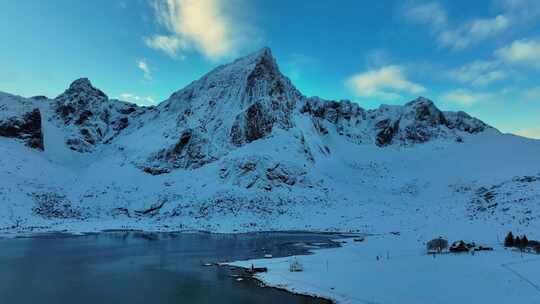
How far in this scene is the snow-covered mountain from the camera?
6475 cm

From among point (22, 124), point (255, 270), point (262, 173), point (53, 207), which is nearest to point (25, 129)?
point (22, 124)

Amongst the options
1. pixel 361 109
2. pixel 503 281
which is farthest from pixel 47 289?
pixel 361 109

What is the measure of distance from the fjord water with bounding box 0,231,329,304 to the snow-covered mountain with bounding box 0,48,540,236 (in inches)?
587

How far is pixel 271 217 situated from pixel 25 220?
36.0 metres

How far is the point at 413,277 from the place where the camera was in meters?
23.4

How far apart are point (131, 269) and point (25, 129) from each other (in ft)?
241

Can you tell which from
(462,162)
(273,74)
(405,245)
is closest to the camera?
(405,245)

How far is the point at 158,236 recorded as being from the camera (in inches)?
2111

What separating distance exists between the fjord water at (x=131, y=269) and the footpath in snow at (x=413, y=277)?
2.42m

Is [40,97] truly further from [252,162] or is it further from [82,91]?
[252,162]

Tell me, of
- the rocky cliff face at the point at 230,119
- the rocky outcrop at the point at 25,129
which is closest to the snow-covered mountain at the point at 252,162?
the rocky outcrop at the point at 25,129

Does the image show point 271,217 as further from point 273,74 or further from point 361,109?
point 361,109

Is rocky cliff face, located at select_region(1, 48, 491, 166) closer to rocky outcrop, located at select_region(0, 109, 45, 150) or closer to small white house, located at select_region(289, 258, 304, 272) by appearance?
rocky outcrop, located at select_region(0, 109, 45, 150)

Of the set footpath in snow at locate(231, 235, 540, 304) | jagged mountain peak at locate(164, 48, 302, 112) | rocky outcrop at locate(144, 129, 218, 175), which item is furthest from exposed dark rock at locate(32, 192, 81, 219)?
jagged mountain peak at locate(164, 48, 302, 112)
